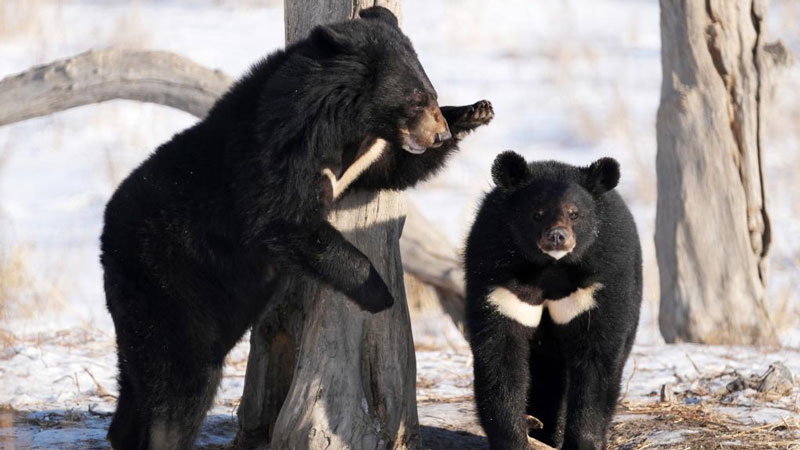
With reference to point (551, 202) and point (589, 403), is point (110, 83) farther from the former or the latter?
point (589, 403)

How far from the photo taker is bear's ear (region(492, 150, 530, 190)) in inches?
188

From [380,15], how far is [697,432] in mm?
2401

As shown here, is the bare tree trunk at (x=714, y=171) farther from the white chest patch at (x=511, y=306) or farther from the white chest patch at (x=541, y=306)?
the white chest patch at (x=511, y=306)

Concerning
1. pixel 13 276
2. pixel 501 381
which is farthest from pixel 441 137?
pixel 13 276

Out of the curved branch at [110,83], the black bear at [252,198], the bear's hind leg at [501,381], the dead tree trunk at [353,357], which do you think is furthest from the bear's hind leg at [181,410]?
the curved branch at [110,83]

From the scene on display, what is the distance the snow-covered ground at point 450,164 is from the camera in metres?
6.61

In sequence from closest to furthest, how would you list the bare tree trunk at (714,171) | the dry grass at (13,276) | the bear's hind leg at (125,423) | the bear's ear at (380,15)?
1. the bear's ear at (380,15)
2. the bear's hind leg at (125,423)
3. the bare tree trunk at (714,171)
4. the dry grass at (13,276)

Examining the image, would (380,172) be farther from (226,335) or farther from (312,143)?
(226,335)

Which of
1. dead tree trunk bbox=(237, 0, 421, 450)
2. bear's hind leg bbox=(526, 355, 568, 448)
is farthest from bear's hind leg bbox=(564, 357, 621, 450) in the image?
dead tree trunk bbox=(237, 0, 421, 450)

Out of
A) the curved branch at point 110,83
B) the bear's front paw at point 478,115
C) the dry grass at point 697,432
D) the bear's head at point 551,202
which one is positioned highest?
the curved branch at point 110,83

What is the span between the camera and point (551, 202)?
185 inches

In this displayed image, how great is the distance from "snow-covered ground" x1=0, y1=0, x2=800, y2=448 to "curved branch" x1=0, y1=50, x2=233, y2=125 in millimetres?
1526

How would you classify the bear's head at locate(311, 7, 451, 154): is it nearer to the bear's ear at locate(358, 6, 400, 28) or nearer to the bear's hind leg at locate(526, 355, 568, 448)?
the bear's ear at locate(358, 6, 400, 28)

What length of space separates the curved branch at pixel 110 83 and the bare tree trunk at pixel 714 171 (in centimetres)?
326
